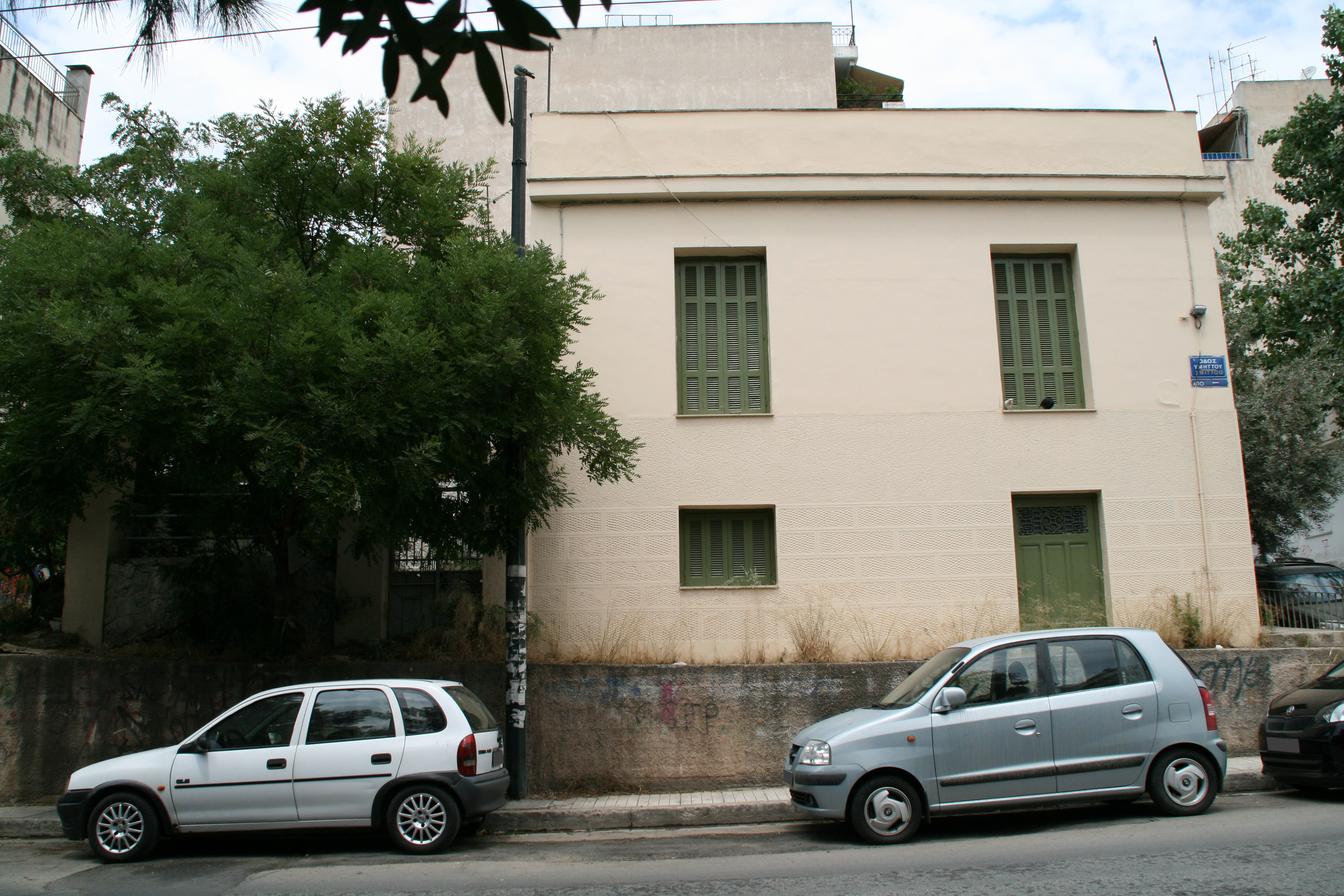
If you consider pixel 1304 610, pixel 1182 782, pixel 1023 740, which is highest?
pixel 1304 610

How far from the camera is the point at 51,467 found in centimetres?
932

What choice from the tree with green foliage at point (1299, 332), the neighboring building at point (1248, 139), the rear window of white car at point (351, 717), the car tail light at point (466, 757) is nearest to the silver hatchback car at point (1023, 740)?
the car tail light at point (466, 757)

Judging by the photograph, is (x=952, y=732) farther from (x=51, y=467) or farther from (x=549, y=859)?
(x=51, y=467)

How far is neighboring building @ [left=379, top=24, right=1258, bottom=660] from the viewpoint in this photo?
11719mm

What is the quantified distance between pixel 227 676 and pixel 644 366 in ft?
20.6

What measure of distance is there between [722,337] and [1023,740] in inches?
269

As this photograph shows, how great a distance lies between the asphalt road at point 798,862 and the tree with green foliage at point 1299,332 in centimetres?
1005

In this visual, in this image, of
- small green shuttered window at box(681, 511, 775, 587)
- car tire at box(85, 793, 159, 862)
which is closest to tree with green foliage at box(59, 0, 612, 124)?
car tire at box(85, 793, 159, 862)

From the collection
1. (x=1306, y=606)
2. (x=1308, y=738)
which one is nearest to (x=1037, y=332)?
(x=1306, y=606)

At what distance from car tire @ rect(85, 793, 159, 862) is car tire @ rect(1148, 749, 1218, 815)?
849 cm

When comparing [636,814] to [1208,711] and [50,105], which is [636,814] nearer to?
[1208,711]

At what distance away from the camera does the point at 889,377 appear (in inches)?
479

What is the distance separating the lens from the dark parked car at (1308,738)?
828 centimetres

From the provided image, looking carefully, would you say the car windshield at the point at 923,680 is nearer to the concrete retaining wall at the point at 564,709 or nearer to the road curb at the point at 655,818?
the road curb at the point at 655,818
